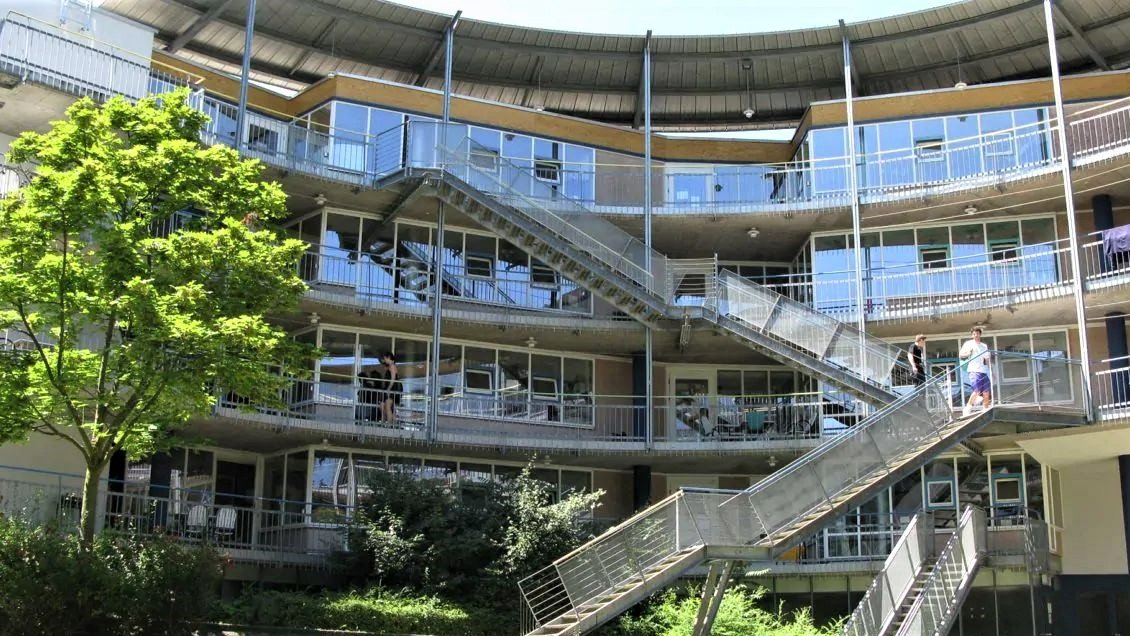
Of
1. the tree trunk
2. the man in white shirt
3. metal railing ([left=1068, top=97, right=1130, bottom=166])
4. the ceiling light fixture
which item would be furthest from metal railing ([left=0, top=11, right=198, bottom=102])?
metal railing ([left=1068, top=97, right=1130, bottom=166])

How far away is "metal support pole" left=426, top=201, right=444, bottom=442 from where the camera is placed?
99.6ft

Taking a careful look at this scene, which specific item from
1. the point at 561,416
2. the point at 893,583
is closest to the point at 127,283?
the point at 893,583

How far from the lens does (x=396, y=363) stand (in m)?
32.6

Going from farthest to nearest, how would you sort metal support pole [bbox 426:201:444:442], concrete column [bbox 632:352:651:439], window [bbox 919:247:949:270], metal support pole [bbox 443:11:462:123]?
concrete column [bbox 632:352:651:439]
window [bbox 919:247:949:270]
metal support pole [bbox 443:11:462:123]
metal support pole [bbox 426:201:444:442]

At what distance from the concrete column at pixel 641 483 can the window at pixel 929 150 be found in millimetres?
11308

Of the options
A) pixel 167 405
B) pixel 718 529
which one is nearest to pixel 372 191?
pixel 167 405

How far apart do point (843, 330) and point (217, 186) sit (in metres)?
14.7

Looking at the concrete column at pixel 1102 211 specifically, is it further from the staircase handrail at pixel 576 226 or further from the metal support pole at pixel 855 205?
the staircase handrail at pixel 576 226

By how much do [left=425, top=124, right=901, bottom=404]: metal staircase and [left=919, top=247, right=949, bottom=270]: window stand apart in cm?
582

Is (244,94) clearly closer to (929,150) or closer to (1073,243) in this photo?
(929,150)

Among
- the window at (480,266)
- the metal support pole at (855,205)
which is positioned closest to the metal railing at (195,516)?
the window at (480,266)

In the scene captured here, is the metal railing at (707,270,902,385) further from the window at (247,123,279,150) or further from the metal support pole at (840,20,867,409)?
the window at (247,123,279,150)

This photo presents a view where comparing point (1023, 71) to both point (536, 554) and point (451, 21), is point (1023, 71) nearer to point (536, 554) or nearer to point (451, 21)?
point (451, 21)

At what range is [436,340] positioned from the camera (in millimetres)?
30547
